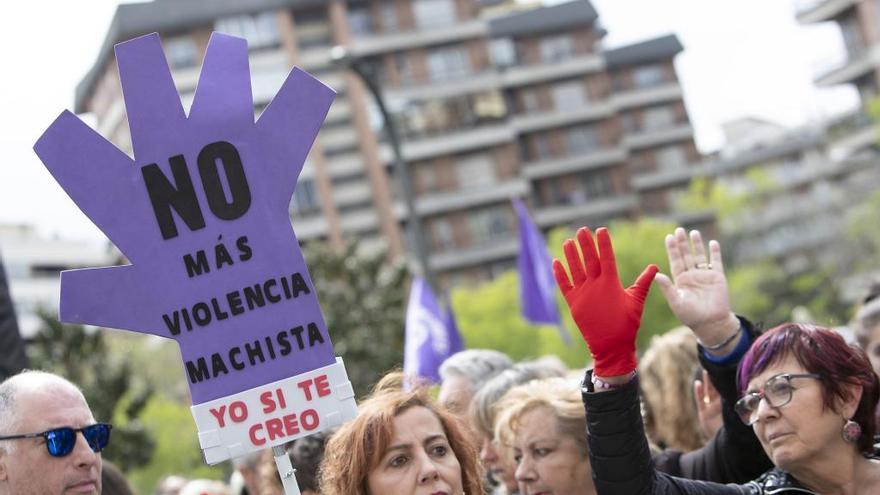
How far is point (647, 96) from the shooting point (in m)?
77.8

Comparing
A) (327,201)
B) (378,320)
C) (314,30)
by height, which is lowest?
(378,320)

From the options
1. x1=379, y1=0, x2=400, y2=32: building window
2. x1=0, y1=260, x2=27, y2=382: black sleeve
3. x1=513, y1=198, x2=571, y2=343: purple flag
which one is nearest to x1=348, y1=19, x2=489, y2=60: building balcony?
x1=379, y1=0, x2=400, y2=32: building window

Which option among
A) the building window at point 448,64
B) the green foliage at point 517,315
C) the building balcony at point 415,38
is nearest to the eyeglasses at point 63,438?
the green foliage at point 517,315

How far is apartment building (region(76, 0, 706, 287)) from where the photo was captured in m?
59.8

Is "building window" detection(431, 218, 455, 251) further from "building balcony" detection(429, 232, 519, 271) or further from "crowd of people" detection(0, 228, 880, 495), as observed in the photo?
"crowd of people" detection(0, 228, 880, 495)

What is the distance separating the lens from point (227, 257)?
13.9ft

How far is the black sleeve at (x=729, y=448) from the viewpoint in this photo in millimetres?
4695

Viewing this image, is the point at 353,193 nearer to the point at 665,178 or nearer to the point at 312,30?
the point at 312,30

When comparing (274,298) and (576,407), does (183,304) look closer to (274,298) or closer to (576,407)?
(274,298)

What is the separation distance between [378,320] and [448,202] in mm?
27752

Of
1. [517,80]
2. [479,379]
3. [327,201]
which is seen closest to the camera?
[479,379]

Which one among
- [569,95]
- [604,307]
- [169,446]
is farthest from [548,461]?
[569,95]

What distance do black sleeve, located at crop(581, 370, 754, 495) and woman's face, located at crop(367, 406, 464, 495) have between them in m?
0.53

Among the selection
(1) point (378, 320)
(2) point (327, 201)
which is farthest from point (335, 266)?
(2) point (327, 201)
